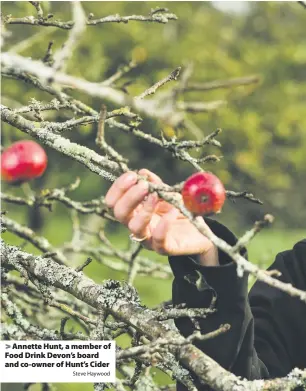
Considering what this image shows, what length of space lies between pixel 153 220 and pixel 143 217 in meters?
0.18

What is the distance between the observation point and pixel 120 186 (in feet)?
4.24

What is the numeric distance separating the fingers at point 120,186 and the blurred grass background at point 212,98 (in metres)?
3.18

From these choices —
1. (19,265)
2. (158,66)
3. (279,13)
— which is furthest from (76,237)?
(279,13)

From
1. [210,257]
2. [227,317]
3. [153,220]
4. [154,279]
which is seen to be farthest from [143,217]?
[154,279]

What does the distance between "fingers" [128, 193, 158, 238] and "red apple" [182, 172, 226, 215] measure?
0.44ft

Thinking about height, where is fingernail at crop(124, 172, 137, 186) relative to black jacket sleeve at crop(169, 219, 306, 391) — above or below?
above

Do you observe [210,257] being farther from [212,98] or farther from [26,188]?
[212,98]

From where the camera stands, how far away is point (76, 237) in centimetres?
332

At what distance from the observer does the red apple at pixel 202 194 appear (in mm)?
1171

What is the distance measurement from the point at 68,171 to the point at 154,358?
809 cm

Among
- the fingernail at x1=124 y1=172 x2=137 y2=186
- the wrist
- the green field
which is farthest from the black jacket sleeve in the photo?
the green field

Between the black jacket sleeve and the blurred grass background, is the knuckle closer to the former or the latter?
the black jacket sleeve

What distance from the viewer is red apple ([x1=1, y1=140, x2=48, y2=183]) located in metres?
1.36

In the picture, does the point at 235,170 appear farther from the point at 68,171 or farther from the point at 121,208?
the point at 121,208
